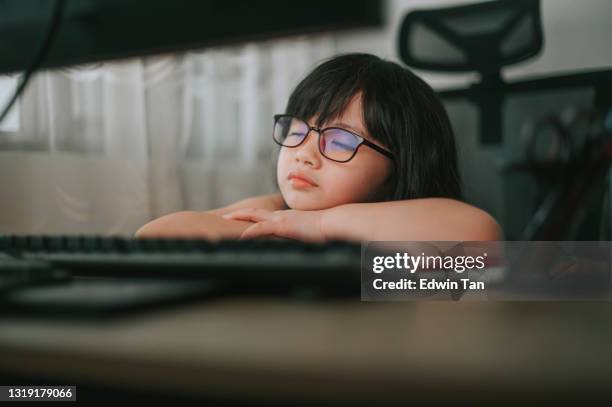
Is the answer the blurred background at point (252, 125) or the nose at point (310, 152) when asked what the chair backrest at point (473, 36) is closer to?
the blurred background at point (252, 125)

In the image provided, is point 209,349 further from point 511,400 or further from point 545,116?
point 545,116

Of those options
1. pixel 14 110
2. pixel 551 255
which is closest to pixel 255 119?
pixel 14 110

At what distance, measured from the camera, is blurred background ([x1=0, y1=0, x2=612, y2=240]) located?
837 mm

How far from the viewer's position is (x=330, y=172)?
0.66 m

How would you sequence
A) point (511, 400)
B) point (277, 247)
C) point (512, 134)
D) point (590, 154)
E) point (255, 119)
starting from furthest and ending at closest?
point (255, 119) → point (512, 134) → point (590, 154) → point (277, 247) → point (511, 400)

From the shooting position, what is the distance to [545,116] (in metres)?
0.91

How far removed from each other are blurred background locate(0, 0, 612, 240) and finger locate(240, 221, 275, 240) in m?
0.34

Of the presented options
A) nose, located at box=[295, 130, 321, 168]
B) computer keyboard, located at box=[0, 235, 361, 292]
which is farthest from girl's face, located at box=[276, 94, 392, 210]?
computer keyboard, located at box=[0, 235, 361, 292]

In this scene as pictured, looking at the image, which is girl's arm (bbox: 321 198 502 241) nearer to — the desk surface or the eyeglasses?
the eyeglasses

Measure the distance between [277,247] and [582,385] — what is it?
0.19 metres

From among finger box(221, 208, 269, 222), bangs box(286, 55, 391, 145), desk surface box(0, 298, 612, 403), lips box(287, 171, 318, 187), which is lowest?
desk surface box(0, 298, 612, 403)

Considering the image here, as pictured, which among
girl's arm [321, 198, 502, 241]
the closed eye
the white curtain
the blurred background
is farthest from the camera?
the white curtain

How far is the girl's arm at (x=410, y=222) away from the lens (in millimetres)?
541

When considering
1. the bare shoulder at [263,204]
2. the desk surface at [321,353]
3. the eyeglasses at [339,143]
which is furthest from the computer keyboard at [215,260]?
the bare shoulder at [263,204]
